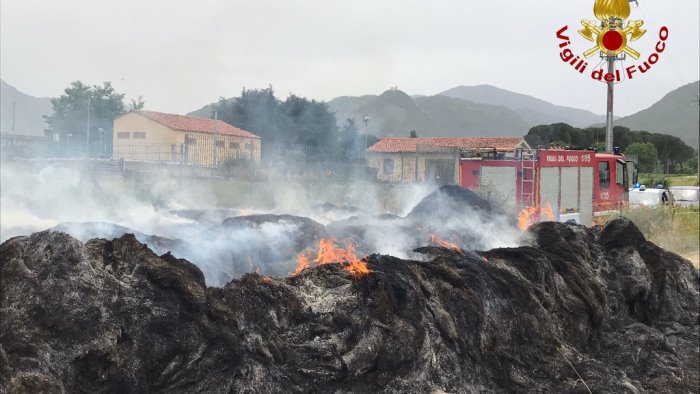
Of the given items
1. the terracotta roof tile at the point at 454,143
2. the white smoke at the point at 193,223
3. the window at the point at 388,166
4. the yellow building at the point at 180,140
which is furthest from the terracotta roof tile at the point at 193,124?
the terracotta roof tile at the point at 454,143

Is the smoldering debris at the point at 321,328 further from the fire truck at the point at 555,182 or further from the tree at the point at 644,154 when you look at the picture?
the tree at the point at 644,154

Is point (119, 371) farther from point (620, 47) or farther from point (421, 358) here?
point (620, 47)

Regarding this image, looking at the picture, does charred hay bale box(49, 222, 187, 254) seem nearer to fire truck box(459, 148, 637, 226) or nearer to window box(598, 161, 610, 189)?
fire truck box(459, 148, 637, 226)

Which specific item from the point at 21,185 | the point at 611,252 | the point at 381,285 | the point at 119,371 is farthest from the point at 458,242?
the point at 21,185

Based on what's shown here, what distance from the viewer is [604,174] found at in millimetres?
17266

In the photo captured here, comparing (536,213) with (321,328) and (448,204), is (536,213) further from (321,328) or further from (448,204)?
(321,328)

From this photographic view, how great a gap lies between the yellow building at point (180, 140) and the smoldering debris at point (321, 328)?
10.8 metres

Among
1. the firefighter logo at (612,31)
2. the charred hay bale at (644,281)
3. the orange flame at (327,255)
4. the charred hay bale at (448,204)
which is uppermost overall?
the firefighter logo at (612,31)

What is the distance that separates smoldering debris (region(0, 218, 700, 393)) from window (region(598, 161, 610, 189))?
923cm

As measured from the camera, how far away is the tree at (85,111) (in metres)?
30.5

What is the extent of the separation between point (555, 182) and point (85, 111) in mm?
→ 27591

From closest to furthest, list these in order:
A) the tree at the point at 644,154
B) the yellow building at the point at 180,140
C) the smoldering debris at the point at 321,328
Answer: the smoldering debris at the point at 321,328
the yellow building at the point at 180,140
the tree at the point at 644,154

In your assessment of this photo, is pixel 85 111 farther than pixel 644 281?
Yes

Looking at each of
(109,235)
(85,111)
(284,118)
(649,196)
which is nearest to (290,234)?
(109,235)
